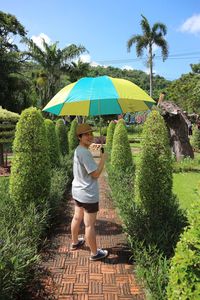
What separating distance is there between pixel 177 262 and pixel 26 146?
12.6 feet

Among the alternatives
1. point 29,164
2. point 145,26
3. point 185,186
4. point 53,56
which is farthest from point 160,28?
point 29,164

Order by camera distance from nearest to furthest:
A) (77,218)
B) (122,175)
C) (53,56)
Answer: (77,218), (122,175), (53,56)

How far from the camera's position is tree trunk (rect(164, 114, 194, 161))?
14.1m

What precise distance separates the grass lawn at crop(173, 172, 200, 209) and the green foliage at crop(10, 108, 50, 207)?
326 cm

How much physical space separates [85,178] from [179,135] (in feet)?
33.3

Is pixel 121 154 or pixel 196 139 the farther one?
pixel 196 139

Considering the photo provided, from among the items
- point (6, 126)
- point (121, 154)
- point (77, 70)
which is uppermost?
point (77, 70)

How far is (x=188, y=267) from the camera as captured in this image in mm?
2332

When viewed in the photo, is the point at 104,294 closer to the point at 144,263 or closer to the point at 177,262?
the point at 144,263

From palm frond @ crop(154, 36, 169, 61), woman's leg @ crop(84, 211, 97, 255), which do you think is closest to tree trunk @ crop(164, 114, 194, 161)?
woman's leg @ crop(84, 211, 97, 255)

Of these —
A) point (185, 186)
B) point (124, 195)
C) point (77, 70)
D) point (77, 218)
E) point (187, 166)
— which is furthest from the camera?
point (77, 70)

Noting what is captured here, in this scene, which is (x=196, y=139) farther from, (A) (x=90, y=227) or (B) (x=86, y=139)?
(A) (x=90, y=227)

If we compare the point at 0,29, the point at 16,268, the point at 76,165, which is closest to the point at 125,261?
the point at 76,165

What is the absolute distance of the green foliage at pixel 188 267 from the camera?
2289 millimetres
